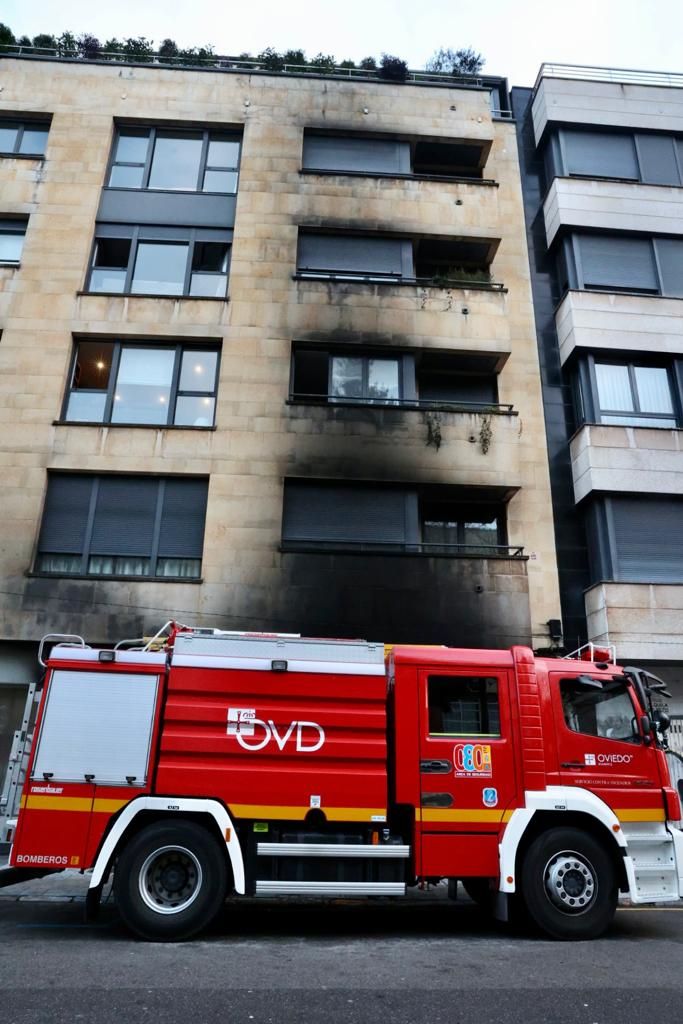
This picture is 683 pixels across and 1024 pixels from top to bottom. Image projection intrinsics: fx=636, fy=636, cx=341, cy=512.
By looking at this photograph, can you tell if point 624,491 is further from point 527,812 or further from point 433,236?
point 527,812

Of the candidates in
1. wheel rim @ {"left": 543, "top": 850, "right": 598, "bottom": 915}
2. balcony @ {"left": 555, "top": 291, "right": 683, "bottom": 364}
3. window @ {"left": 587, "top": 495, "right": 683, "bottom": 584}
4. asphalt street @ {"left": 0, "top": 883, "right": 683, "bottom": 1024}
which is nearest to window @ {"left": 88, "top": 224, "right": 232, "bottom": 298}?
balcony @ {"left": 555, "top": 291, "right": 683, "bottom": 364}

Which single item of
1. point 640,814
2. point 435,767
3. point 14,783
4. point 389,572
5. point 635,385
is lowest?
point 640,814

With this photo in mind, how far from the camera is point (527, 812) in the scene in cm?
686

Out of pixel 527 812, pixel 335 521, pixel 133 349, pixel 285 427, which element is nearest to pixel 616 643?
pixel 335 521

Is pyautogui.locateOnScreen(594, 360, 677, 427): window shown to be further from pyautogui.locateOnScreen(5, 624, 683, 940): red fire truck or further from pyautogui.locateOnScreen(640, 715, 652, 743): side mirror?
pyautogui.locateOnScreen(5, 624, 683, 940): red fire truck

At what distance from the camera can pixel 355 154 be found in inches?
709

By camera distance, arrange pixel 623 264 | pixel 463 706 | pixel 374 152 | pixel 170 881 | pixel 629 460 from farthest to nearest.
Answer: pixel 374 152 < pixel 623 264 < pixel 629 460 < pixel 463 706 < pixel 170 881

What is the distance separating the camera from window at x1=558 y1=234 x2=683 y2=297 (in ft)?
54.3

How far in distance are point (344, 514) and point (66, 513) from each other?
245 inches

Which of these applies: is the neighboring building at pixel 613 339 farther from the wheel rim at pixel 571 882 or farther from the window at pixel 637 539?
the wheel rim at pixel 571 882

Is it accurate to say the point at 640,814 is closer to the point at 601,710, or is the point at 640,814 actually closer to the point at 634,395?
the point at 601,710

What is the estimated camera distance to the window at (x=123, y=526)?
13.9m

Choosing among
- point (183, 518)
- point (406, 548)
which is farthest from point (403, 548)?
point (183, 518)

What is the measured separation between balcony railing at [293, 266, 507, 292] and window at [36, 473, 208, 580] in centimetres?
627
